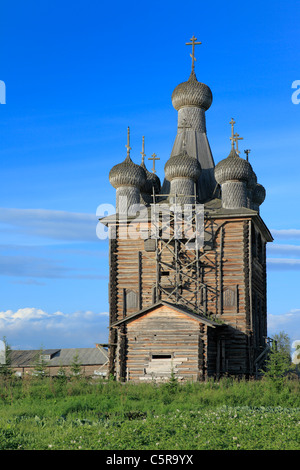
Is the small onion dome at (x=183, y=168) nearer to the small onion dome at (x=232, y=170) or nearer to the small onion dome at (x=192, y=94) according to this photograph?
the small onion dome at (x=232, y=170)

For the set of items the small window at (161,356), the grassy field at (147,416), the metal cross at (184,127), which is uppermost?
the metal cross at (184,127)

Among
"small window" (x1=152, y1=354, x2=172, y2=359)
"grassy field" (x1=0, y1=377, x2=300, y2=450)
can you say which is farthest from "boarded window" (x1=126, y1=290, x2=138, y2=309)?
"grassy field" (x1=0, y1=377, x2=300, y2=450)

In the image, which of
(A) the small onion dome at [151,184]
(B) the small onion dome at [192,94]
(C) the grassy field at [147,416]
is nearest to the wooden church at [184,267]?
(A) the small onion dome at [151,184]

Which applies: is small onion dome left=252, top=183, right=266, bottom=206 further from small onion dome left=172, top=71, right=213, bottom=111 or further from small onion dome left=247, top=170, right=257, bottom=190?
small onion dome left=172, top=71, right=213, bottom=111

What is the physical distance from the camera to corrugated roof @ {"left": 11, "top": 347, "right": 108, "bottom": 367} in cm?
4664

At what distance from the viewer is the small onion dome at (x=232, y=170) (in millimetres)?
27969

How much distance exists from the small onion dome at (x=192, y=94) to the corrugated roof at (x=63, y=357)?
21.6m

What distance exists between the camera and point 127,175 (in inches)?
1137

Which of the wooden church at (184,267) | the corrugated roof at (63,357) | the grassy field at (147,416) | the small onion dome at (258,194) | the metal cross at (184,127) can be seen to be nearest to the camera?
the grassy field at (147,416)

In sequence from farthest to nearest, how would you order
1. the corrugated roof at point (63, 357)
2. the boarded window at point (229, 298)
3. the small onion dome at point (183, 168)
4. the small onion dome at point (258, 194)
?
the corrugated roof at point (63, 357), the small onion dome at point (258, 194), the small onion dome at point (183, 168), the boarded window at point (229, 298)

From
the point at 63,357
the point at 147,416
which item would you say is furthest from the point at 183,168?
the point at 63,357

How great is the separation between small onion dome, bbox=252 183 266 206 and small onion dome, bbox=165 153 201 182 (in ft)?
16.4

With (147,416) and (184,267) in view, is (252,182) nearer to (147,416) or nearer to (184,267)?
(184,267)

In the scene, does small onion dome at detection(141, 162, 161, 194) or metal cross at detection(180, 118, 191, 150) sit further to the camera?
small onion dome at detection(141, 162, 161, 194)
